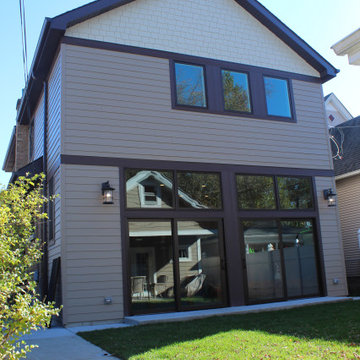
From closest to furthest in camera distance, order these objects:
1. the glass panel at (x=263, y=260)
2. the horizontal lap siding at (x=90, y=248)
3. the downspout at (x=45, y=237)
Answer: the horizontal lap siding at (x=90, y=248), the downspout at (x=45, y=237), the glass panel at (x=263, y=260)

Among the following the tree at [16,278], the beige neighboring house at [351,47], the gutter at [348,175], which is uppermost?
the gutter at [348,175]

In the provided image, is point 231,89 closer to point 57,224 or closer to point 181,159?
point 181,159

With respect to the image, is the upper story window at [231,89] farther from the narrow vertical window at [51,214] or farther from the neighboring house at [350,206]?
the neighboring house at [350,206]

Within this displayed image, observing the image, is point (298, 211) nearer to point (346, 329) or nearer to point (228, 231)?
point (228, 231)

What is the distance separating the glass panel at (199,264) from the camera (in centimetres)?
895

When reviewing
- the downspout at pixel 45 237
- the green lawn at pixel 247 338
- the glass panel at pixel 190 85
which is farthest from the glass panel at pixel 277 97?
the downspout at pixel 45 237

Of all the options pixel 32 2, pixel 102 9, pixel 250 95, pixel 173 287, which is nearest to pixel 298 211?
pixel 250 95

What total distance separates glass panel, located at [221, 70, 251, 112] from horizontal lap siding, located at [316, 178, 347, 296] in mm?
2675

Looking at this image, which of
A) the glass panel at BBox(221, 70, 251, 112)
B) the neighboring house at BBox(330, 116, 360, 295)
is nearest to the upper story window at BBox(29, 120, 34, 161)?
the glass panel at BBox(221, 70, 251, 112)

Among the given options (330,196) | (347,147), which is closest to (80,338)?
(330,196)

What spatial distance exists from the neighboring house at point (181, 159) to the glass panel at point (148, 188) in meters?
0.02

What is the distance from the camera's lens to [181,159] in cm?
946

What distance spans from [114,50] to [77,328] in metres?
5.52

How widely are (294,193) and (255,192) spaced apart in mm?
1149
